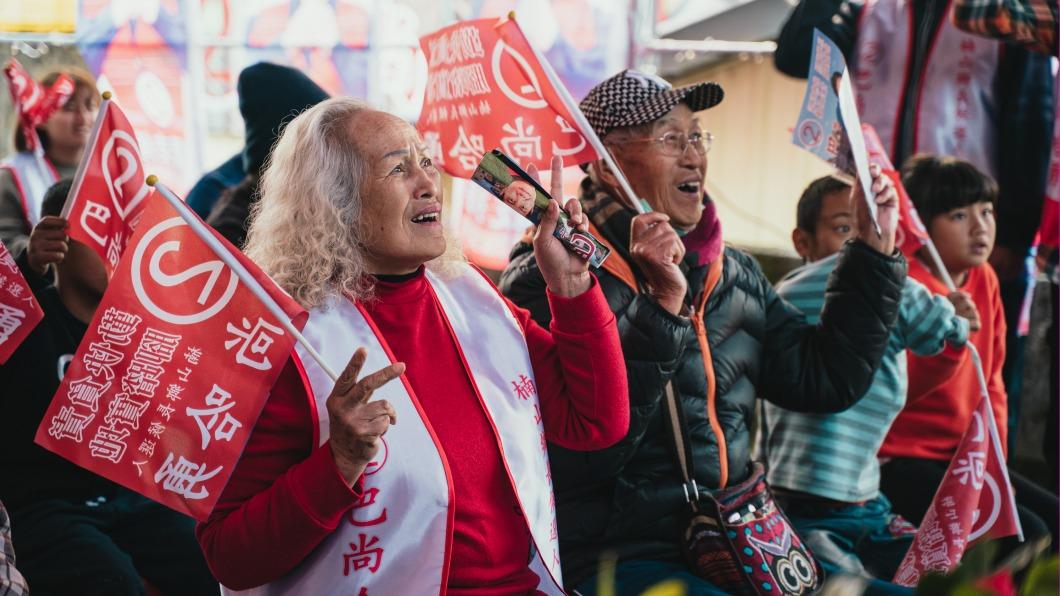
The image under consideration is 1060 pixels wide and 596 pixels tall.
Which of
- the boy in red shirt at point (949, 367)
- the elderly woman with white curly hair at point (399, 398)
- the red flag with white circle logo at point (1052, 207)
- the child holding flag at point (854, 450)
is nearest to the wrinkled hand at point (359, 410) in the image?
the elderly woman with white curly hair at point (399, 398)

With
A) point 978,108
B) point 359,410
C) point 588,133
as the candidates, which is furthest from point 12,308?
point 978,108

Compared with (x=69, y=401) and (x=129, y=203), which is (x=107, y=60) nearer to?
(x=129, y=203)

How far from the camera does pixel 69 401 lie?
Answer: 7.52ft

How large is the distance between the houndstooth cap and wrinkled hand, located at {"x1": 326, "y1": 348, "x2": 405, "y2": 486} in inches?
54.2

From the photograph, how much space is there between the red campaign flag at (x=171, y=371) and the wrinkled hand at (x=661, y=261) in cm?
87

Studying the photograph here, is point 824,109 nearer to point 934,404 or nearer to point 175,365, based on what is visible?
point 934,404

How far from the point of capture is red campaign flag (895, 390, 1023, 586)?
316cm

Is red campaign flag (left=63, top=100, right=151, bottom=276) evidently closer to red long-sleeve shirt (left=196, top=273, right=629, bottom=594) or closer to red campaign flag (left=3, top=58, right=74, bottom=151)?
red long-sleeve shirt (left=196, top=273, right=629, bottom=594)

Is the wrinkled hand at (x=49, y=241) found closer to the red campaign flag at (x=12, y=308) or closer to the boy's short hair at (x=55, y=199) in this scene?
the boy's short hair at (x=55, y=199)

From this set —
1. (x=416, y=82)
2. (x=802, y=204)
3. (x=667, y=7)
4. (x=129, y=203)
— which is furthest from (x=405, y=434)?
(x=667, y=7)

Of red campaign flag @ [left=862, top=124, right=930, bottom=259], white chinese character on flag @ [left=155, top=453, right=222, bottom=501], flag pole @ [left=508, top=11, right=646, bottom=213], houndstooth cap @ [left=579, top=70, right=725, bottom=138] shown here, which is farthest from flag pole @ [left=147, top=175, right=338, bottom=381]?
red campaign flag @ [left=862, top=124, right=930, bottom=259]

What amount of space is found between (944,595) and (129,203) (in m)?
2.38

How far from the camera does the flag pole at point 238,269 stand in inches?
87.0

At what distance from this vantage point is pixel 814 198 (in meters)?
4.23
